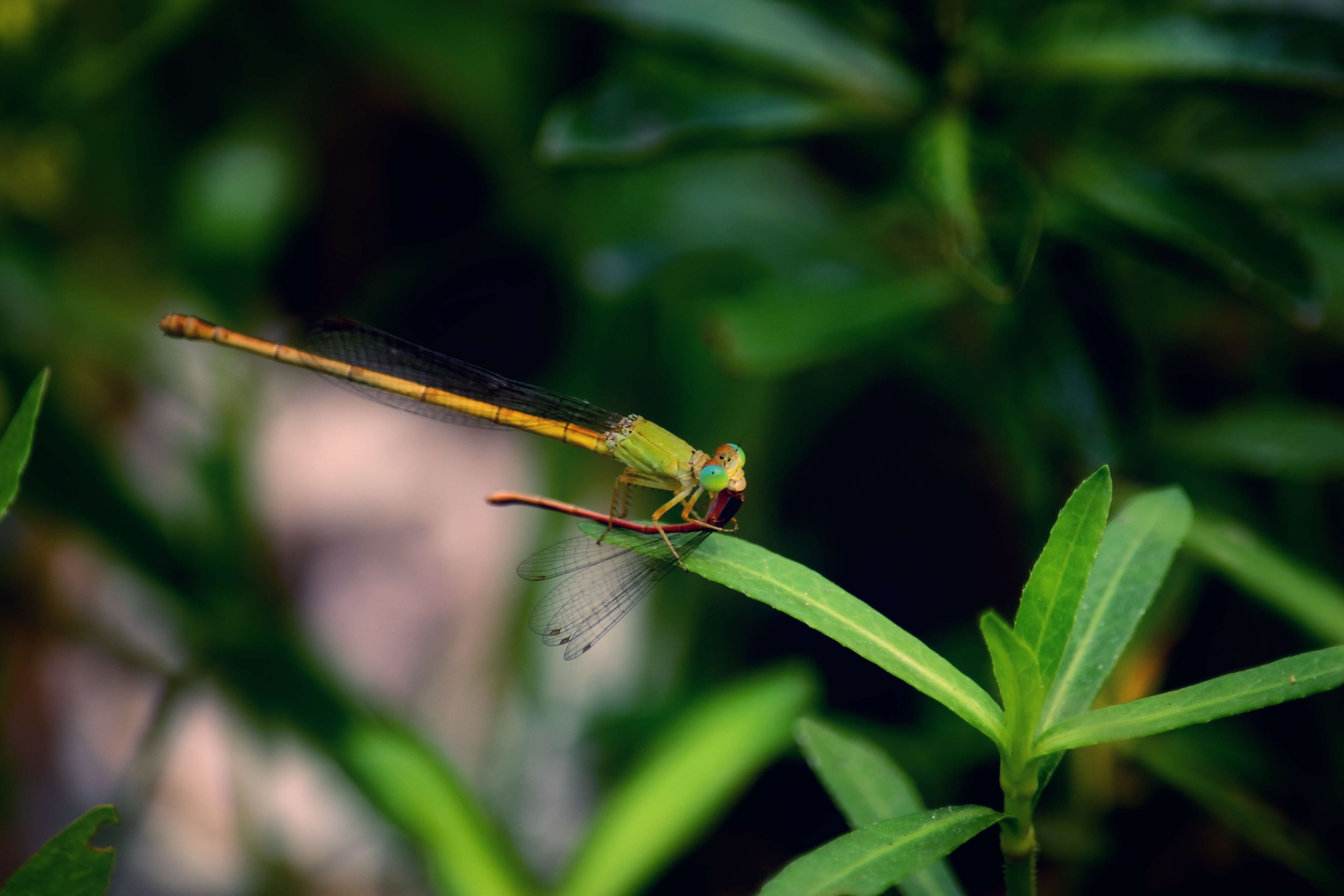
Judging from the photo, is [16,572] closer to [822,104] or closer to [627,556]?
[627,556]

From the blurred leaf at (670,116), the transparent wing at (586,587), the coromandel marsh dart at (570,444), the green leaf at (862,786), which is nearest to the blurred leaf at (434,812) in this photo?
the coromandel marsh dart at (570,444)

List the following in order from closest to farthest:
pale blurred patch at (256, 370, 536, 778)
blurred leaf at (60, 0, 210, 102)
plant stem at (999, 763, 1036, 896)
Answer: plant stem at (999, 763, 1036, 896) → blurred leaf at (60, 0, 210, 102) → pale blurred patch at (256, 370, 536, 778)

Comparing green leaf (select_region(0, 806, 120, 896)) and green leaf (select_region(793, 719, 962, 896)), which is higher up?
green leaf (select_region(793, 719, 962, 896))

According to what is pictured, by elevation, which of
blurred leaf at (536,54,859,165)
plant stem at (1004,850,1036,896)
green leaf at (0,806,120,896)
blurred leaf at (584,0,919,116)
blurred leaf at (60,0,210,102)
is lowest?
green leaf at (0,806,120,896)

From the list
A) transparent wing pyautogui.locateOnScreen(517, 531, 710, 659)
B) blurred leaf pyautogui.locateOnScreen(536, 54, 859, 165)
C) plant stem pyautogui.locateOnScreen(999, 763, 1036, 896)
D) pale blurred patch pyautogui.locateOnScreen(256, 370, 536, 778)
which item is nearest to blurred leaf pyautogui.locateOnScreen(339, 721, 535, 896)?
transparent wing pyautogui.locateOnScreen(517, 531, 710, 659)

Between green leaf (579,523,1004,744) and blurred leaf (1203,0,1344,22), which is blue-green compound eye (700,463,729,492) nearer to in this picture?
green leaf (579,523,1004,744)

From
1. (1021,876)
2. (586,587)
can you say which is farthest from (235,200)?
(1021,876)
